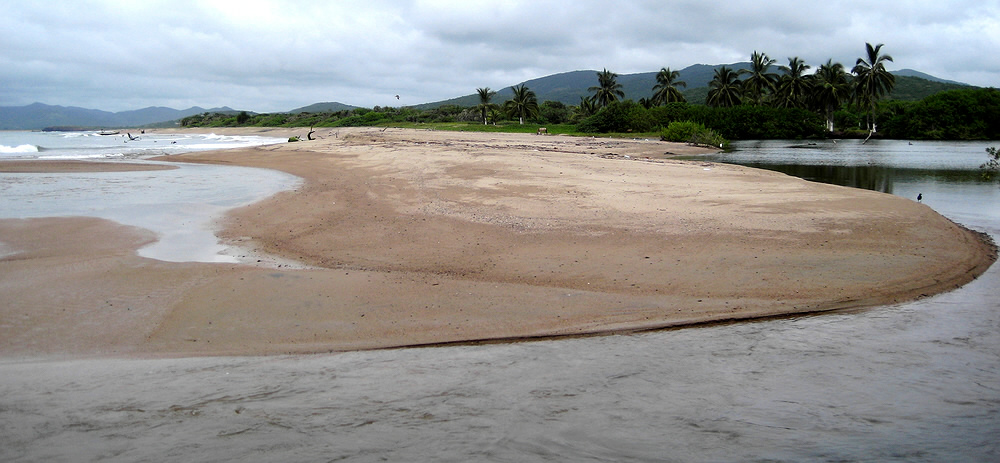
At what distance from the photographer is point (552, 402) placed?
4758mm

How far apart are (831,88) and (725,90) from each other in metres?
11.4

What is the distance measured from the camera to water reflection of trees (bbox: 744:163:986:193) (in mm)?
21672

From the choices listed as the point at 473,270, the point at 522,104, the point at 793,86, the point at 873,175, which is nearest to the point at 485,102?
the point at 522,104

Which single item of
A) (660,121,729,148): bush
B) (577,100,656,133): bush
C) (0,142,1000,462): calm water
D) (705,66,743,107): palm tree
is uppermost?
(705,66,743,107): palm tree

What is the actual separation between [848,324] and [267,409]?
568 centimetres

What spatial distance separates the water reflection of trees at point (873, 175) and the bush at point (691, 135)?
17.3 metres

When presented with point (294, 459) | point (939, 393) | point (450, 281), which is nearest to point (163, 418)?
point (294, 459)

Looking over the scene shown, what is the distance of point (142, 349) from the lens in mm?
5754

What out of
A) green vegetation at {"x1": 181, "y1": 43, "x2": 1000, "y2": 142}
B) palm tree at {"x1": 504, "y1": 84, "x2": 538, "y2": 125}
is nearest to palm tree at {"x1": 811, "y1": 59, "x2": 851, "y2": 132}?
green vegetation at {"x1": 181, "y1": 43, "x2": 1000, "y2": 142}

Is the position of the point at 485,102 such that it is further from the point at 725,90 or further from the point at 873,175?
the point at 873,175

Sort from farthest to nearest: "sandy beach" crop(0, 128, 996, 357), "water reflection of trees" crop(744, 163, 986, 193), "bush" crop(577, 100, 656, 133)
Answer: "bush" crop(577, 100, 656, 133), "water reflection of trees" crop(744, 163, 986, 193), "sandy beach" crop(0, 128, 996, 357)

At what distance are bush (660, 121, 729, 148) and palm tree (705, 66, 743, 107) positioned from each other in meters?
27.6

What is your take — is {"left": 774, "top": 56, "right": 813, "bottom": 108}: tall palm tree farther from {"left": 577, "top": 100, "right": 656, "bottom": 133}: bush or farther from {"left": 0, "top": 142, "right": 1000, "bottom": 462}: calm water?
{"left": 0, "top": 142, "right": 1000, "bottom": 462}: calm water

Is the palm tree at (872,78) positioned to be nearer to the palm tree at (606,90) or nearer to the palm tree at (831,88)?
the palm tree at (831,88)
